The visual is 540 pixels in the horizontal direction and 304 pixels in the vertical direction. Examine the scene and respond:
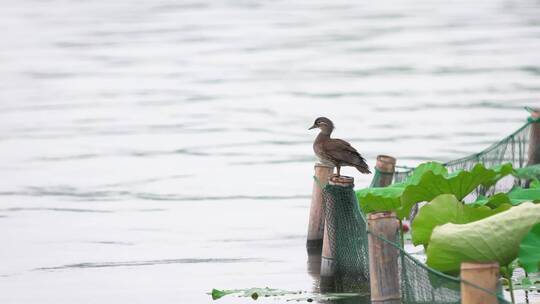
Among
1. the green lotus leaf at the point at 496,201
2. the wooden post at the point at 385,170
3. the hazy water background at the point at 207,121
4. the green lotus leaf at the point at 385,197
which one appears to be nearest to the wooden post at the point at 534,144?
the wooden post at the point at 385,170

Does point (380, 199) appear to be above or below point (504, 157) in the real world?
below

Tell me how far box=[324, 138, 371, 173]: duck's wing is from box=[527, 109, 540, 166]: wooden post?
5.22ft

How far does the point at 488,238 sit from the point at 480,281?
0.66 meters

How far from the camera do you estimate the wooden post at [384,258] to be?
801 cm

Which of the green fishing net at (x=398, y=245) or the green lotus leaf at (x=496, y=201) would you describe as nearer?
the green fishing net at (x=398, y=245)

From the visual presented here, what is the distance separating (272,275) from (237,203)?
3817 millimetres

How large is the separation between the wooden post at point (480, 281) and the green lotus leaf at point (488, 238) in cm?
60

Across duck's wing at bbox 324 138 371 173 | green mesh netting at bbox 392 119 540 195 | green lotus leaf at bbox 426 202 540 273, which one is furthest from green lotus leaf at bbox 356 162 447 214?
green lotus leaf at bbox 426 202 540 273

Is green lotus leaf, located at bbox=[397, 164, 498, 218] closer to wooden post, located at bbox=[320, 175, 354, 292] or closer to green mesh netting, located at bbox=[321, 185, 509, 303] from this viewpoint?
green mesh netting, located at bbox=[321, 185, 509, 303]

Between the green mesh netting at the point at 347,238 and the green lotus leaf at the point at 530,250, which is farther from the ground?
the green mesh netting at the point at 347,238

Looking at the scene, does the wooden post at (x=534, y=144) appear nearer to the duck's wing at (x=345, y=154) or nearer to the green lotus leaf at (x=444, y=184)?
the duck's wing at (x=345, y=154)

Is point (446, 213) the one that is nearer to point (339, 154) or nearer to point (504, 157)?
point (339, 154)

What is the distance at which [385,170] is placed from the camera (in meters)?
10.8

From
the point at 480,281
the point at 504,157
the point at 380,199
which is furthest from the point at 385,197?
the point at 480,281
